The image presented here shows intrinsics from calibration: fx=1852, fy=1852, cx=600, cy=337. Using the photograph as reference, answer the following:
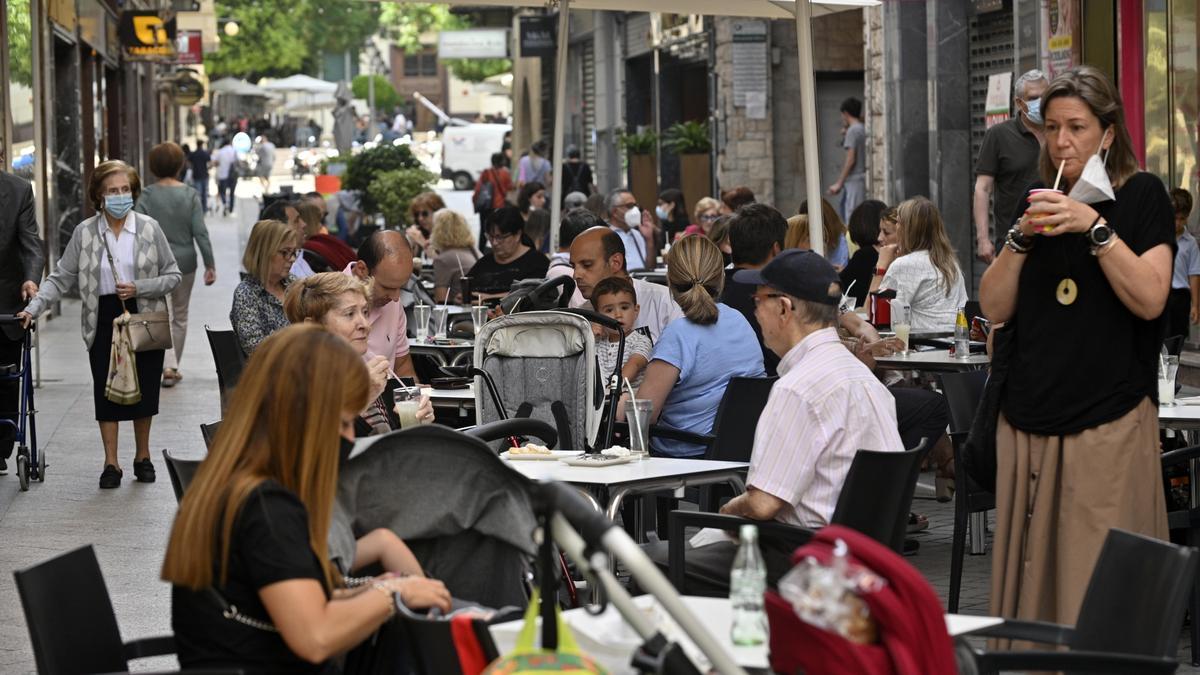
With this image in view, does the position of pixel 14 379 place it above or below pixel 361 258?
below

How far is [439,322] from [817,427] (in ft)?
18.7

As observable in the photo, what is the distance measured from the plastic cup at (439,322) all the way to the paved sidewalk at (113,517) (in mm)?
1748

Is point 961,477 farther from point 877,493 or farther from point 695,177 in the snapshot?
point 695,177

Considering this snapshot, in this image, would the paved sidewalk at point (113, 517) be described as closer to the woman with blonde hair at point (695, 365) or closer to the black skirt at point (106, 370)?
the black skirt at point (106, 370)

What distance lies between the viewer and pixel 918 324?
1071cm

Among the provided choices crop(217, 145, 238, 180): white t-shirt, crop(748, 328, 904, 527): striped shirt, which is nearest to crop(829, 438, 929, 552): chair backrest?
crop(748, 328, 904, 527): striped shirt

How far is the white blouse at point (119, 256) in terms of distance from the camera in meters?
10.5

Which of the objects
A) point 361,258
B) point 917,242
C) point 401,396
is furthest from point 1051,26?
point 401,396

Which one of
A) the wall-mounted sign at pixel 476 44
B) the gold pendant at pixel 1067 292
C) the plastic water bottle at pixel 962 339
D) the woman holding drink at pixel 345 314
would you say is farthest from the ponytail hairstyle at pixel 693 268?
the wall-mounted sign at pixel 476 44

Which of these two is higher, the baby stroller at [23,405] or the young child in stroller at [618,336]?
the young child in stroller at [618,336]

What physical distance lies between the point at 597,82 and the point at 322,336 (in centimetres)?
3433

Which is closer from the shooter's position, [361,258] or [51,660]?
[51,660]

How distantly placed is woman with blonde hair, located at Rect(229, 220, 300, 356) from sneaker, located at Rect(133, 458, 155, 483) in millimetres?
1508

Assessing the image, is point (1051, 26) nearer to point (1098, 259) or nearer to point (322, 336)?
point (1098, 259)
